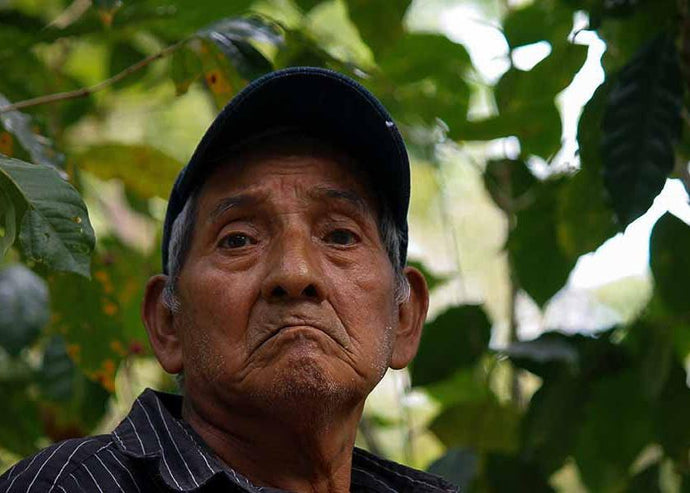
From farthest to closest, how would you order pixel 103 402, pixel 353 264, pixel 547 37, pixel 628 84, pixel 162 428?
pixel 103 402 < pixel 547 37 < pixel 628 84 < pixel 353 264 < pixel 162 428

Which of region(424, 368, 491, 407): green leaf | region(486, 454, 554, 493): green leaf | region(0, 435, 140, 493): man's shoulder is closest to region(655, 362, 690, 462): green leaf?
region(486, 454, 554, 493): green leaf

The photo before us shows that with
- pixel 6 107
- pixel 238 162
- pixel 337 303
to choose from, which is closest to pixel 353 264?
pixel 337 303

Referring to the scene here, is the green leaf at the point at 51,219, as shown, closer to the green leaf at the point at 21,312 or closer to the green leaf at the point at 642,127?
the green leaf at the point at 21,312

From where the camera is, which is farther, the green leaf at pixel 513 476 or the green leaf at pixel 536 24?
the green leaf at pixel 513 476

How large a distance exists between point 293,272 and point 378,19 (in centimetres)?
97

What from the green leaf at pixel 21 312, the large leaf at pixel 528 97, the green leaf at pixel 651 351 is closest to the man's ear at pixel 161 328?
the green leaf at pixel 21 312

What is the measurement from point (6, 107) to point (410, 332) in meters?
0.68

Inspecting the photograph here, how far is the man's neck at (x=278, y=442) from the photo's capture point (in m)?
1.61

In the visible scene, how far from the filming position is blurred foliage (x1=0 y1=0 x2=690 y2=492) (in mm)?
2166

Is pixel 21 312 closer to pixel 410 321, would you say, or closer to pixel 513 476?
pixel 410 321

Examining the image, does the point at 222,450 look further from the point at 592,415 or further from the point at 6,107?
the point at 592,415

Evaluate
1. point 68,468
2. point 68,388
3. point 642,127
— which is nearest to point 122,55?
point 68,388

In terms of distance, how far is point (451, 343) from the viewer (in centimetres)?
270

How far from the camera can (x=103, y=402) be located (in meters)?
2.67
